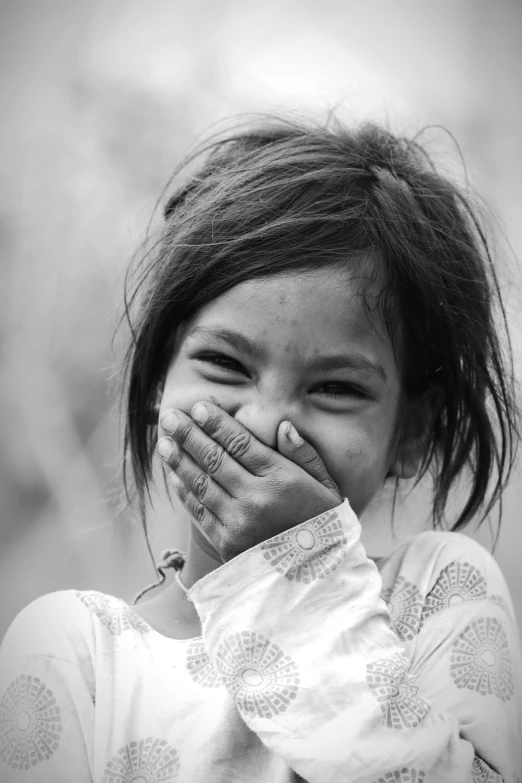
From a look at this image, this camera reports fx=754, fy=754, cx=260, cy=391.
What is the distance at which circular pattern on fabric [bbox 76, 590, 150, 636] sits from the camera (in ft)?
5.05

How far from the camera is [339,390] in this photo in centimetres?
157

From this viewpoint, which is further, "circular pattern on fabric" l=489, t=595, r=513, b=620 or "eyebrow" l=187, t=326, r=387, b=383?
"circular pattern on fabric" l=489, t=595, r=513, b=620

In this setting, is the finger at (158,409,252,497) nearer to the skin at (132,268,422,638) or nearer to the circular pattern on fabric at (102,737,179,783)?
the skin at (132,268,422,638)

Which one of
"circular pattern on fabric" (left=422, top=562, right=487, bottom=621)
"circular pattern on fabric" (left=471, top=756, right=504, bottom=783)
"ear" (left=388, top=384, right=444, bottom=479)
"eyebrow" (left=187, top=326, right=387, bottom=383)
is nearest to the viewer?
"circular pattern on fabric" (left=471, top=756, right=504, bottom=783)

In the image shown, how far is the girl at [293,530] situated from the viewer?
4.17 ft

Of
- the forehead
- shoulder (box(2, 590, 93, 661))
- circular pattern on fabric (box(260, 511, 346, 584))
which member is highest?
the forehead

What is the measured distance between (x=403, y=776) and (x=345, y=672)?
18 centimetres

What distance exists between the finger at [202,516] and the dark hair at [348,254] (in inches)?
16.2

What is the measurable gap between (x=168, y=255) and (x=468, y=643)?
1084 millimetres

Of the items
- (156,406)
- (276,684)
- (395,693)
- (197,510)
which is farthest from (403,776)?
A: (156,406)

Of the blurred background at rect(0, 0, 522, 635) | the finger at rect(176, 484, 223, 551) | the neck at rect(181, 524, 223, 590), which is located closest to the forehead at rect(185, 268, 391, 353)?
the finger at rect(176, 484, 223, 551)

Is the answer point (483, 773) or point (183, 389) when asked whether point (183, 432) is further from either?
point (483, 773)

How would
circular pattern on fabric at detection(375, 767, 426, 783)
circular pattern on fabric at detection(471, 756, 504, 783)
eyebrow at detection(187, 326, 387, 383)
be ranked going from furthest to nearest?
1. eyebrow at detection(187, 326, 387, 383)
2. circular pattern on fabric at detection(471, 756, 504, 783)
3. circular pattern on fabric at detection(375, 767, 426, 783)

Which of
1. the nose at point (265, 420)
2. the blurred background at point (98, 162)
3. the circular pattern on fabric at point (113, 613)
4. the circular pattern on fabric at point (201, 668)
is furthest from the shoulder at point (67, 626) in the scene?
the blurred background at point (98, 162)
